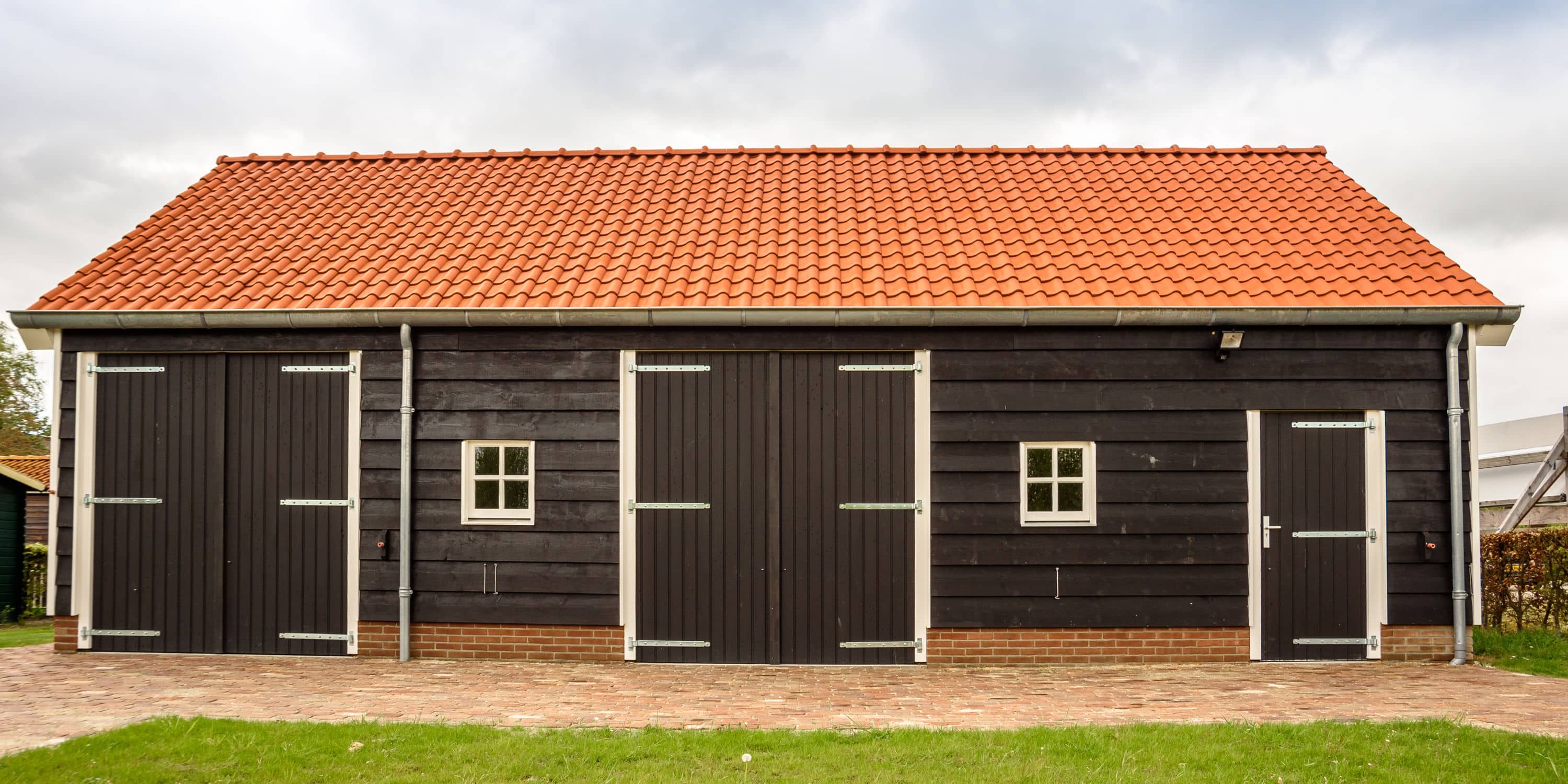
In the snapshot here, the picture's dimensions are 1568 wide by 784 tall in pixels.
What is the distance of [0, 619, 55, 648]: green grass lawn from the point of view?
949cm

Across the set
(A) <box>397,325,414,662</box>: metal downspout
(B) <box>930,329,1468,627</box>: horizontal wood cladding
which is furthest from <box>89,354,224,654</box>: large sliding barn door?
(B) <box>930,329,1468,627</box>: horizontal wood cladding

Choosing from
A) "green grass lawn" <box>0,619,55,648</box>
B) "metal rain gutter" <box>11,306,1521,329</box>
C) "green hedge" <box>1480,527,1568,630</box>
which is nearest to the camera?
"metal rain gutter" <box>11,306,1521,329</box>

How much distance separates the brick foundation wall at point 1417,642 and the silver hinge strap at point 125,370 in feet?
34.7

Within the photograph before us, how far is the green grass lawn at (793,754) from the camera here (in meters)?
4.71

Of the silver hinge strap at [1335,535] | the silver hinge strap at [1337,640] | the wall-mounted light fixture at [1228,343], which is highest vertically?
the wall-mounted light fixture at [1228,343]

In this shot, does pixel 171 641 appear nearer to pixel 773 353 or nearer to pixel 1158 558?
pixel 773 353

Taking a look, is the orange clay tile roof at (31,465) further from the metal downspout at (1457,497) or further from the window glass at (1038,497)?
the metal downspout at (1457,497)

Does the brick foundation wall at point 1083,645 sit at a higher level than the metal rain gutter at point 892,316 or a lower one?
lower

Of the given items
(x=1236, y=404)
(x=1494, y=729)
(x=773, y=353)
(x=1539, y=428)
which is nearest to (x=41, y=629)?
(x=773, y=353)

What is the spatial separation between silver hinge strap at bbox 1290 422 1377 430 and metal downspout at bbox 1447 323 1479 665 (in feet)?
2.05

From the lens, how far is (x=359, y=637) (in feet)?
26.8

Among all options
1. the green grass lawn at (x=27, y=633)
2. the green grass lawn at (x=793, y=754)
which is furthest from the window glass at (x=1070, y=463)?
the green grass lawn at (x=27, y=633)

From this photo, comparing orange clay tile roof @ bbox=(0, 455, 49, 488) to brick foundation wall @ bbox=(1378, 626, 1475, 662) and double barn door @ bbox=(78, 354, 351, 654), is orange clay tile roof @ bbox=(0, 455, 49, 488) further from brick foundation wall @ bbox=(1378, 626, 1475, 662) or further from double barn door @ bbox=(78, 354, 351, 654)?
brick foundation wall @ bbox=(1378, 626, 1475, 662)

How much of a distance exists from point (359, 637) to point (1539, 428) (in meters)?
20.9
